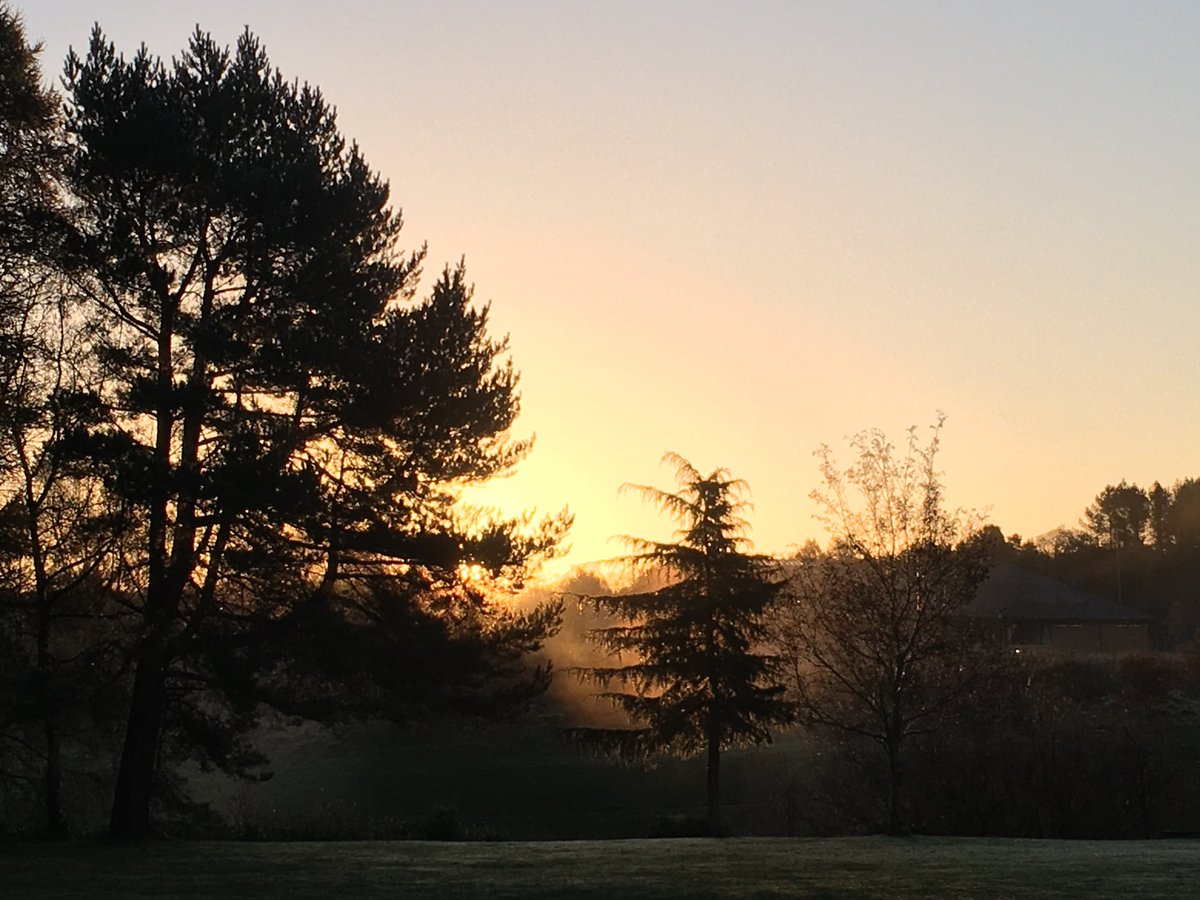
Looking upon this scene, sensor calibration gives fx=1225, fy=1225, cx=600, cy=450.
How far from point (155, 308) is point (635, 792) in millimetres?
29397

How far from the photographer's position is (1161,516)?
11262 cm

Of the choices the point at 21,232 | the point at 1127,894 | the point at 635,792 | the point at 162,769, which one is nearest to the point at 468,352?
the point at 21,232

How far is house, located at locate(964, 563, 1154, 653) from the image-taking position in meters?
72.1

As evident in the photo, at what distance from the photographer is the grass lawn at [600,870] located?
44.0 ft

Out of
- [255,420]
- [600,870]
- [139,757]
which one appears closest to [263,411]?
[255,420]

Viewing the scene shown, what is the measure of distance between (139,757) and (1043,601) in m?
63.5

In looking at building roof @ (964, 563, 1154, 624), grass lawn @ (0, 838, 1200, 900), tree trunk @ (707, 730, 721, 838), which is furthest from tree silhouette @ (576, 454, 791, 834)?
building roof @ (964, 563, 1154, 624)

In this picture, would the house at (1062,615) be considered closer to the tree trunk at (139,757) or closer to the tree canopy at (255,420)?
the tree canopy at (255,420)

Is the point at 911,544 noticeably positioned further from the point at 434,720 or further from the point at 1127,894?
the point at 1127,894

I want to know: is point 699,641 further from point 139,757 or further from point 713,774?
point 139,757

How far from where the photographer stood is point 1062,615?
72.8m

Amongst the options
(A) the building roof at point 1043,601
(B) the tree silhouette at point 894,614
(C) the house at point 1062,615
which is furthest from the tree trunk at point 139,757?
(C) the house at point 1062,615

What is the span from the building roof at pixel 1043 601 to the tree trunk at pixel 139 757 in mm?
56914

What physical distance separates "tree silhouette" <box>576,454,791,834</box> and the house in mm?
38820
